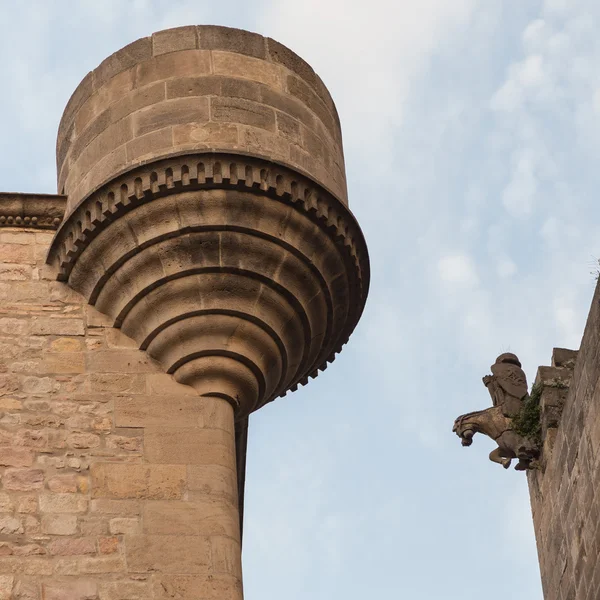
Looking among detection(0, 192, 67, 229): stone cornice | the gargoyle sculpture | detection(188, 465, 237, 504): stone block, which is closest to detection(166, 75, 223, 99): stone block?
detection(0, 192, 67, 229): stone cornice

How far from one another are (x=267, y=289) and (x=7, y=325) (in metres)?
1.42

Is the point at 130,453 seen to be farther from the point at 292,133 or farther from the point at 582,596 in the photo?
the point at 582,596

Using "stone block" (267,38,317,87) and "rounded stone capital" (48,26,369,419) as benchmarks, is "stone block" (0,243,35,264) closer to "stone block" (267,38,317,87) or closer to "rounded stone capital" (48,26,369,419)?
"rounded stone capital" (48,26,369,419)

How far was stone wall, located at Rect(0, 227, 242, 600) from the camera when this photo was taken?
8594 millimetres

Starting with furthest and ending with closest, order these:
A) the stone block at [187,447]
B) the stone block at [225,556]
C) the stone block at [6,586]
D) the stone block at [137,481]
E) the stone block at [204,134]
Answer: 1. the stone block at [204,134]
2. the stone block at [187,447]
3. the stone block at [137,481]
4. the stone block at [225,556]
5. the stone block at [6,586]

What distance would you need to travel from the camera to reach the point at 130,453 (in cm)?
905

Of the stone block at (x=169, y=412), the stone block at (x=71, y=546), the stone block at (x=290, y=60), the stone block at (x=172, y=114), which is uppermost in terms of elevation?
the stone block at (x=290, y=60)

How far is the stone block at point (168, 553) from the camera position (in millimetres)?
8641

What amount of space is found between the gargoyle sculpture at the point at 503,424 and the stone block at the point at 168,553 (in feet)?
13.0

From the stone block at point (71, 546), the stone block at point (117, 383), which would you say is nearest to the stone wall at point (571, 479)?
the stone block at point (117, 383)

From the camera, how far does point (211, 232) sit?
9516mm

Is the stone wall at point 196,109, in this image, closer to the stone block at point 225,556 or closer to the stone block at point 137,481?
the stone block at point 137,481

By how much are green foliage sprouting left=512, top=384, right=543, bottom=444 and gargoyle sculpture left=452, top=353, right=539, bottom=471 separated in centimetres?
3

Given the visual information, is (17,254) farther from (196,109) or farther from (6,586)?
(6,586)
